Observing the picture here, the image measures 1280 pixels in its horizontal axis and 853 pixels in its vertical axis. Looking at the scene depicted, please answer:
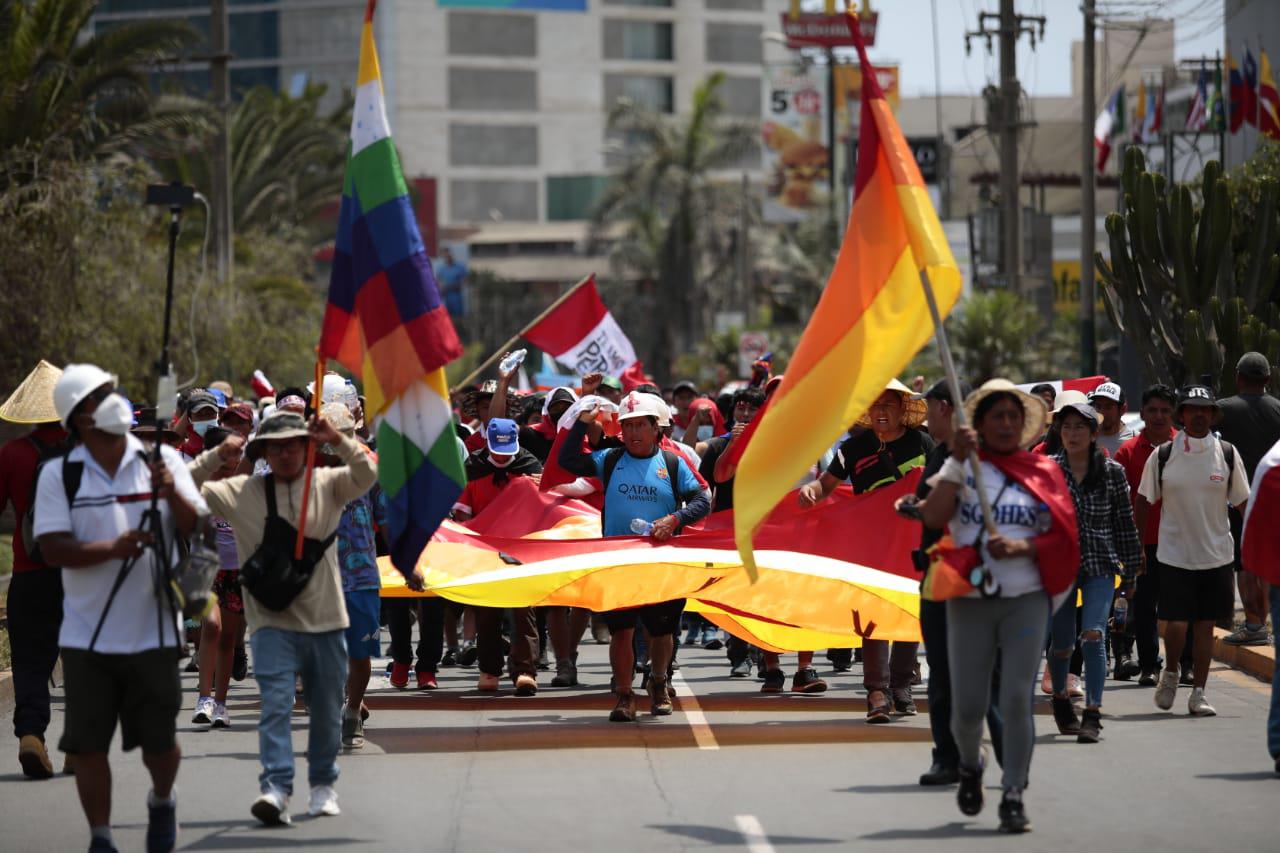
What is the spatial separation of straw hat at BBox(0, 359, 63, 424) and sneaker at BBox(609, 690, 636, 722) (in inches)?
143

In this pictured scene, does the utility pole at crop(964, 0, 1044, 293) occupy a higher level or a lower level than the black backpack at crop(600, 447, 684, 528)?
higher

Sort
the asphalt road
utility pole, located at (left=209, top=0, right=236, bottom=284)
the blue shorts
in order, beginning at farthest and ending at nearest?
utility pole, located at (left=209, top=0, right=236, bottom=284) → the blue shorts → the asphalt road

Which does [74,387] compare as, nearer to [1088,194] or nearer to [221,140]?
[221,140]

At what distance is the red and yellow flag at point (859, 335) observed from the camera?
922cm

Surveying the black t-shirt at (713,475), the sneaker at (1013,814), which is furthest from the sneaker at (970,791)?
the black t-shirt at (713,475)

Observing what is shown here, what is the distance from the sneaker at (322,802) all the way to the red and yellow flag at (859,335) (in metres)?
2.09

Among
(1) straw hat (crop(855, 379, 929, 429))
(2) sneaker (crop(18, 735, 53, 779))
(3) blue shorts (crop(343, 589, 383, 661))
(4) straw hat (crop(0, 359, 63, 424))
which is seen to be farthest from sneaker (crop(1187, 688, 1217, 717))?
(4) straw hat (crop(0, 359, 63, 424))

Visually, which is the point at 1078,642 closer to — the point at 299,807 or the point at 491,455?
the point at 491,455

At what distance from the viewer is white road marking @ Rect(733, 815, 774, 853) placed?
837cm

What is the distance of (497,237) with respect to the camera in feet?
357

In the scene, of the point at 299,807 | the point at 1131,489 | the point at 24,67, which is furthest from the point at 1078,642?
the point at 24,67

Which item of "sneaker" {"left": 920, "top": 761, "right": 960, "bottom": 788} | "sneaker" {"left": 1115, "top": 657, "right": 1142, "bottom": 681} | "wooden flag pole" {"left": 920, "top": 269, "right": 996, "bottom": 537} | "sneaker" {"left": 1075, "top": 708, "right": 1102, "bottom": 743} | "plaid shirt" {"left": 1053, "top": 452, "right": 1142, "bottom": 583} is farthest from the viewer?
"sneaker" {"left": 1115, "top": 657, "right": 1142, "bottom": 681}

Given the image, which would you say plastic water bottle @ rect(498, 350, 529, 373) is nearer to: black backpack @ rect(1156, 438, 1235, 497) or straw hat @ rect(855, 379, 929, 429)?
straw hat @ rect(855, 379, 929, 429)

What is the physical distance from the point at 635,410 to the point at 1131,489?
345cm
